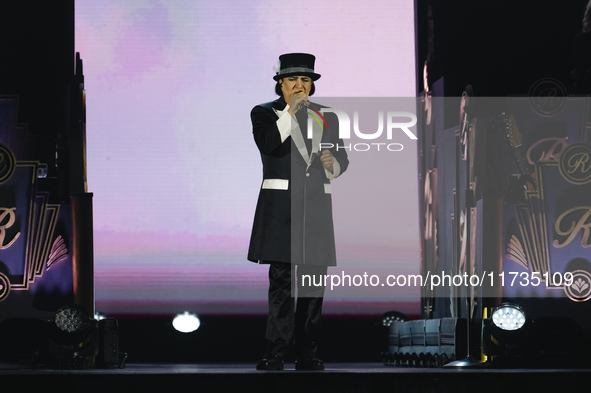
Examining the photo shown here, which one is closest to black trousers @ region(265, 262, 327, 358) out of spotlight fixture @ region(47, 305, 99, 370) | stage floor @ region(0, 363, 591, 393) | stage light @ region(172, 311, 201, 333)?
stage floor @ region(0, 363, 591, 393)

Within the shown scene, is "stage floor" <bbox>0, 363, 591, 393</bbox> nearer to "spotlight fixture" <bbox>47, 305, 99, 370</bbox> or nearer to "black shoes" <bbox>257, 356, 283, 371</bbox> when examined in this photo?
"black shoes" <bbox>257, 356, 283, 371</bbox>

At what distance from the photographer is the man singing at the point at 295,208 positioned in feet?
11.7

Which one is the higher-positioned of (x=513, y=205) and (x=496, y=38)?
(x=496, y=38)

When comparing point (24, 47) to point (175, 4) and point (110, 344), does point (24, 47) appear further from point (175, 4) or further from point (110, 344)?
point (110, 344)

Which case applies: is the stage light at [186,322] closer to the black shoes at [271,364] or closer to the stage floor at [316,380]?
the black shoes at [271,364]

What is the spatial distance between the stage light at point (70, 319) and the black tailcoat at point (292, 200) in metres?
1.08

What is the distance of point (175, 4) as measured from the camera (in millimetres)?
5273

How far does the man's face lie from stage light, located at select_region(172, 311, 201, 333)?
6.46ft

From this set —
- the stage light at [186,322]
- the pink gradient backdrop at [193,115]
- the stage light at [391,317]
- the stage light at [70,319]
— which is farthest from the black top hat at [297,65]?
the stage light at [391,317]

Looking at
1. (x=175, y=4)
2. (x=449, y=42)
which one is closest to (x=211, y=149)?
(x=175, y=4)

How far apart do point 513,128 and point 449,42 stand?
99 cm

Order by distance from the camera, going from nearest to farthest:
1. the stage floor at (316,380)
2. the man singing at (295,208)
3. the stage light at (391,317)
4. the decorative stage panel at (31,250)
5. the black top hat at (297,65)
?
the stage floor at (316,380), the man singing at (295,208), the black top hat at (297,65), the decorative stage panel at (31,250), the stage light at (391,317)

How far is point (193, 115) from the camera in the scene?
5.18 meters

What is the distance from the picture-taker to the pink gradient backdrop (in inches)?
202
